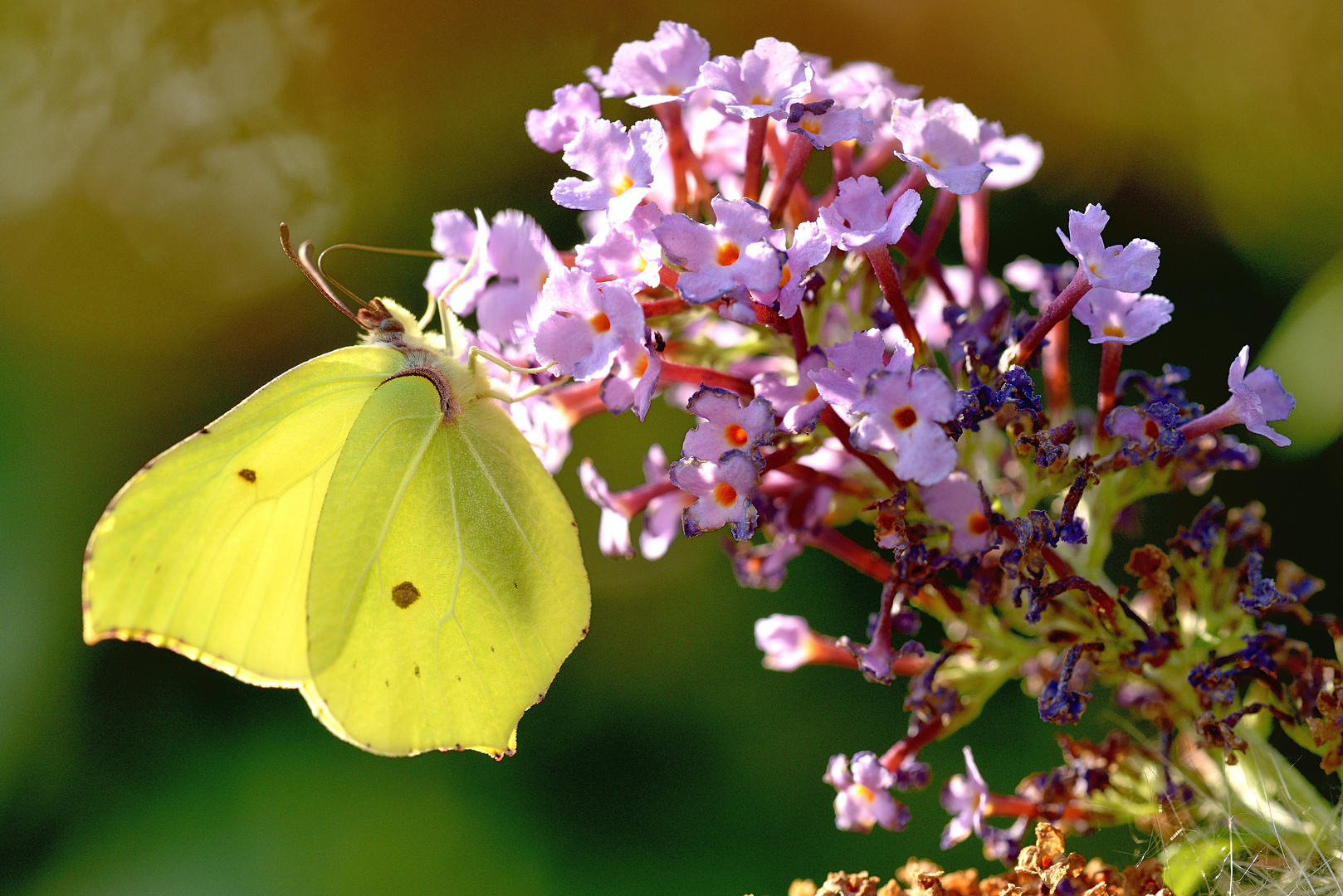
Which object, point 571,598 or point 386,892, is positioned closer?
point 571,598

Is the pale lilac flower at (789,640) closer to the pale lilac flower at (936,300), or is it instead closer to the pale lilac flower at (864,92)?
the pale lilac flower at (936,300)

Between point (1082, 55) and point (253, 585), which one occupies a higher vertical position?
point (1082, 55)

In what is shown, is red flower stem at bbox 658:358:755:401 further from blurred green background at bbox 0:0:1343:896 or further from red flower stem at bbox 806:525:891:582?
blurred green background at bbox 0:0:1343:896

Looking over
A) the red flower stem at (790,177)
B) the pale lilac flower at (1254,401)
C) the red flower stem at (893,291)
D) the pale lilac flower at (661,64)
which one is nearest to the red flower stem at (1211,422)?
the pale lilac flower at (1254,401)

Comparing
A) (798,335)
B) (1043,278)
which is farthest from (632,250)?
(1043,278)

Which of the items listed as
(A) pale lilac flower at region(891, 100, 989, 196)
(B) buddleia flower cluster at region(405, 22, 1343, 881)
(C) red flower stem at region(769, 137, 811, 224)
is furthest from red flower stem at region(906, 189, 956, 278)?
(C) red flower stem at region(769, 137, 811, 224)

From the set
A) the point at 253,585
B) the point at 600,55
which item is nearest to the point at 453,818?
the point at 253,585

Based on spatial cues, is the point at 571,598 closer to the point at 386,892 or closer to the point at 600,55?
the point at 386,892
